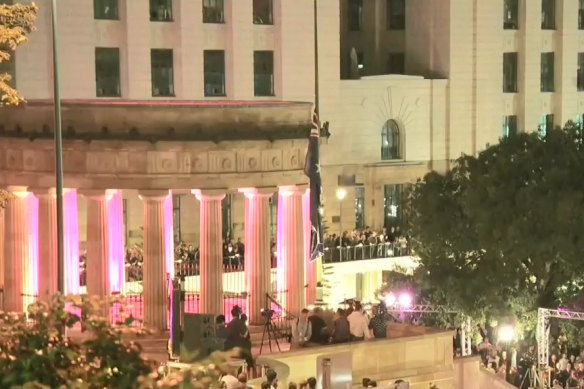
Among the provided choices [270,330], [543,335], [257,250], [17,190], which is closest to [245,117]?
[257,250]

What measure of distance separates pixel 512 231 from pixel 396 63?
87.4 ft

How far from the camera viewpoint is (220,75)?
2509 inches

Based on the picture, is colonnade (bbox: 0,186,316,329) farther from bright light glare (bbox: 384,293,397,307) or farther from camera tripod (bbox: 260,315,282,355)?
bright light glare (bbox: 384,293,397,307)

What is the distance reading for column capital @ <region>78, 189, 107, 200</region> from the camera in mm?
41031

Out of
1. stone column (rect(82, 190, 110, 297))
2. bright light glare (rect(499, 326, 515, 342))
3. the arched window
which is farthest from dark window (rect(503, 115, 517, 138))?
stone column (rect(82, 190, 110, 297))

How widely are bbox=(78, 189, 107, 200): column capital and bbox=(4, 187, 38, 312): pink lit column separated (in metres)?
2.31

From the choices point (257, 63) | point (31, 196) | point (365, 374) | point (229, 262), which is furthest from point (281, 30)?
point (365, 374)

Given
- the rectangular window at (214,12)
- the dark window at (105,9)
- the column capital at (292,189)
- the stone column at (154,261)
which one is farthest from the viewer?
the rectangular window at (214,12)

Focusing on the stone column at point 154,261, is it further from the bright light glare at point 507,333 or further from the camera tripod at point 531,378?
the bright light glare at point 507,333

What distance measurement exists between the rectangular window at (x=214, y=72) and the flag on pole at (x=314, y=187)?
22126 mm

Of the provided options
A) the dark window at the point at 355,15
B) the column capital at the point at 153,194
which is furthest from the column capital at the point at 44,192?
the dark window at the point at 355,15

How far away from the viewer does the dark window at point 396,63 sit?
7350cm

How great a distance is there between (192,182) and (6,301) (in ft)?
22.0

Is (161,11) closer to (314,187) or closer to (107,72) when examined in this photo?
(107,72)
